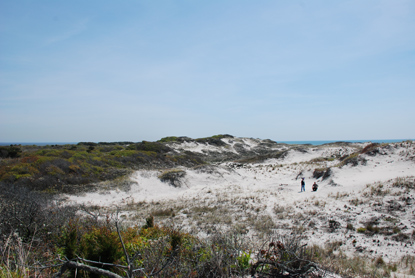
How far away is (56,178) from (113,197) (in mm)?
5404

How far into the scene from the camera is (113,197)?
17969mm

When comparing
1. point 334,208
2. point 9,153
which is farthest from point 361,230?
point 9,153

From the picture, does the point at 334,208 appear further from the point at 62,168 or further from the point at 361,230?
the point at 62,168

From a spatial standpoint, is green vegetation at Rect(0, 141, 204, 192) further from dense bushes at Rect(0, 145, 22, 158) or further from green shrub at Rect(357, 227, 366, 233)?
green shrub at Rect(357, 227, 366, 233)

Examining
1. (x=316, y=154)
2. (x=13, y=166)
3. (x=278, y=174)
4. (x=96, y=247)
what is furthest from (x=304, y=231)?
(x=316, y=154)

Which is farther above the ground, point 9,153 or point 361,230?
point 9,153

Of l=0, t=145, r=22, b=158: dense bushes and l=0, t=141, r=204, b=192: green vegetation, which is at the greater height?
l=0, t=145, r=22, b=158: dense bushes

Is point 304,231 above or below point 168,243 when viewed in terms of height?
below

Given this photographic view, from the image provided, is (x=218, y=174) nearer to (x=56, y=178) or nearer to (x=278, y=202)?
(x=278, y=202)

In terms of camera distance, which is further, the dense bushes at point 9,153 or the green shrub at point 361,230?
the dense bushes at point 9,153

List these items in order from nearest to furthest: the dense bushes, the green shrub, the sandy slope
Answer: the sandy slope < the green shrub < the dense bushes

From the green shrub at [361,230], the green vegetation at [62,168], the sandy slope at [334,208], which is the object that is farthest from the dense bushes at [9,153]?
the green shrub at [361,230]

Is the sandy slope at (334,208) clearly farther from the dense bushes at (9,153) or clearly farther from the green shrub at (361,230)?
the dense bushes at (9,153)

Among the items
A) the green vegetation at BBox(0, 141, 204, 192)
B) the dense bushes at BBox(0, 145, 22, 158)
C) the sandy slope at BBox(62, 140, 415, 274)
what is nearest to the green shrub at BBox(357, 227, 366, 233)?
the sandy slope at BBox(62, 140, 415, 274)
